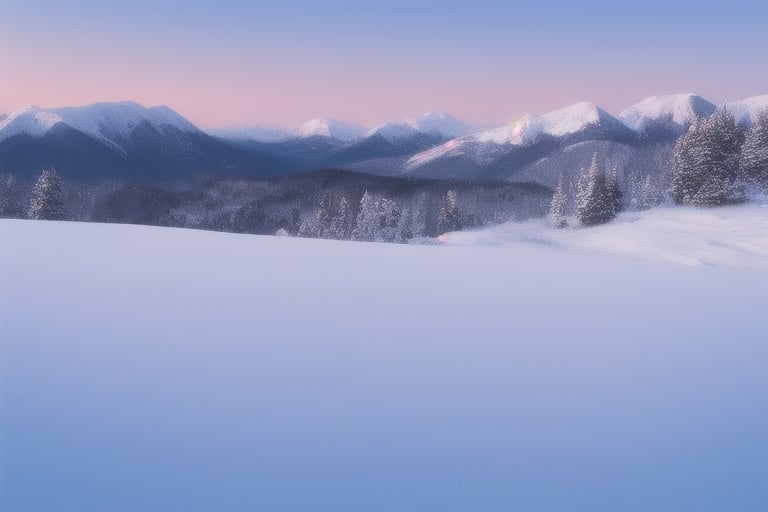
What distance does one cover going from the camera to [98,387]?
4.00 meters

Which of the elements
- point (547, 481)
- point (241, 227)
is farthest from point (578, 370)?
point (241, 227)

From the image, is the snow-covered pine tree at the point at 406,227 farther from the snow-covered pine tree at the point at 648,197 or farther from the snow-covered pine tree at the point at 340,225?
the snow-covered pine tree at the point at 648,197

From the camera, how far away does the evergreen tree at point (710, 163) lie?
31750 millimetres

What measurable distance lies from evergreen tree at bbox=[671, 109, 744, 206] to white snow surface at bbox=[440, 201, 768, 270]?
3.23 ft

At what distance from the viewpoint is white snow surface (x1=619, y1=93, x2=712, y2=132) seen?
53.1 m

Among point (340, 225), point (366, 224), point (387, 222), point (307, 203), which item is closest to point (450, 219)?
point (387, 222)

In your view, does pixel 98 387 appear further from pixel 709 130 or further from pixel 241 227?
pixel 241 227

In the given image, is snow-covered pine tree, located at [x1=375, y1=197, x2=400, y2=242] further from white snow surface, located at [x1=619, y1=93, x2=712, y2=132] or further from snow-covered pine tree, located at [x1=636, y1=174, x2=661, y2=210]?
white snow surface, located at [x1=619, y1=93, x2=712, y2=132]

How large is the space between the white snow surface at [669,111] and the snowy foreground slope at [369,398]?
38.3 m

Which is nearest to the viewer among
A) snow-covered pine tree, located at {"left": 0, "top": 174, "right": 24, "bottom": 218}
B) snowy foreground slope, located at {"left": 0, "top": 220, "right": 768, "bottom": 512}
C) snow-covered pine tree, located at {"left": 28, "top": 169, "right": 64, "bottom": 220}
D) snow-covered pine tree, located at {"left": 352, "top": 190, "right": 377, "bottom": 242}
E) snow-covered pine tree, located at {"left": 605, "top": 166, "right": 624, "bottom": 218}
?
snowy foreground slope, located at {"left": 0, "top": 220, "right": 768, "bottom": 512}

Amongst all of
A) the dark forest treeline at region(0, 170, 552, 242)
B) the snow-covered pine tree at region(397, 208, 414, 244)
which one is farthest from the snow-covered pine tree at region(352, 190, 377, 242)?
the snow-covered pine tree at region(397, 208, 414, 244)

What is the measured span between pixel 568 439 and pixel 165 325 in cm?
453

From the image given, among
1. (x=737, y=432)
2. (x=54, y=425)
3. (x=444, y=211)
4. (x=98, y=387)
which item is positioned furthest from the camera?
(x=444, y=211)

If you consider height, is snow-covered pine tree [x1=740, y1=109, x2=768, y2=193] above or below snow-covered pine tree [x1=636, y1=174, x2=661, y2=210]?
above
